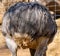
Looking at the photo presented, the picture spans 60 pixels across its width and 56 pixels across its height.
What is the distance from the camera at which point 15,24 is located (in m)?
2.07

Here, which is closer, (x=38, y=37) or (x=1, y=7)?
(x=38, y=37)

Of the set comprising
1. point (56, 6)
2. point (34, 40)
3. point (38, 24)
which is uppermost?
point (38, 24)

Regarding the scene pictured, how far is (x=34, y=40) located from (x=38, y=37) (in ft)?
0.13

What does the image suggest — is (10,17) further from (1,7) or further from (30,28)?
(1,7)

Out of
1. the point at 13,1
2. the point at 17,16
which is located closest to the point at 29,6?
the point at 17,16

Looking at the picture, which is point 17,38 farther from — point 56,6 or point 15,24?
point 56,6

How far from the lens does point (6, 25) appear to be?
84.9 inches

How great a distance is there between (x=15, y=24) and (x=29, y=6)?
21cm

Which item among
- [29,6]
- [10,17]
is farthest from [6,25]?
[29,6]

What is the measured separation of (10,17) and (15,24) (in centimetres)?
8

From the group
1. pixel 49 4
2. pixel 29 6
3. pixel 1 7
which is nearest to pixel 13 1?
pixel 1 7

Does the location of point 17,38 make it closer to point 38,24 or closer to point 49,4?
point 38,24

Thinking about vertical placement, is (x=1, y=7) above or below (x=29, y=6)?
below

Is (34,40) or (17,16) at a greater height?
(17,16)
